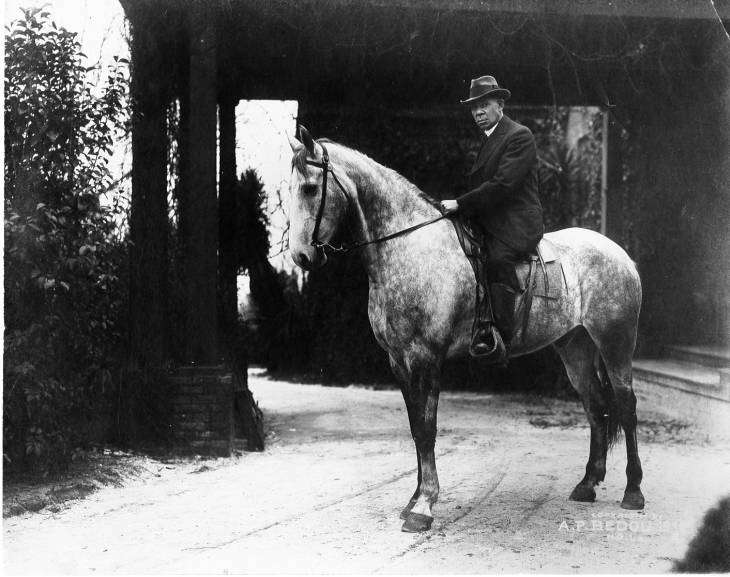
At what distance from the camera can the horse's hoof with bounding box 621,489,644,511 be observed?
5.23 meters

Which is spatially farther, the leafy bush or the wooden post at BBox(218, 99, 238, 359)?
the wooden post at BBox(218, 99, 238, 359)

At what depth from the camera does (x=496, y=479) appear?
6.05m

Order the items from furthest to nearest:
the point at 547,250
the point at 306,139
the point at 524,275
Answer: the point at 547,250, the point at 524,275, the point at 306,139

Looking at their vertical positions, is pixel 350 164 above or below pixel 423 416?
above

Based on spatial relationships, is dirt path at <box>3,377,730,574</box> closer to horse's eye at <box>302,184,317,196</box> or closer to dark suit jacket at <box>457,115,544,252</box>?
dark suit jacket at <box>457,115,544,252</box>

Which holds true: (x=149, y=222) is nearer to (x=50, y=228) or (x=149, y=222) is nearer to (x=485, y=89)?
(x=50, y=228)

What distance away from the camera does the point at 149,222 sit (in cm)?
688

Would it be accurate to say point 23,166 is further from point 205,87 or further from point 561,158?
point 561,158

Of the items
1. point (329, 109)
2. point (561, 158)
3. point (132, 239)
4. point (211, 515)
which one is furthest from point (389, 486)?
point (561, 158)

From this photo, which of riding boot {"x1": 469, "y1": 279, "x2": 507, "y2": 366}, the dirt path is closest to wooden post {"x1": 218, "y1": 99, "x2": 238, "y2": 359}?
the dirt path

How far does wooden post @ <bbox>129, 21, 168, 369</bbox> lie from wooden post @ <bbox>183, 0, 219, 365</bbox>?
0.29m

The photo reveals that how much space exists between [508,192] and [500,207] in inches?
A: 5.5

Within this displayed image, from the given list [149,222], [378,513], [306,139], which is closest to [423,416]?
[378,513]

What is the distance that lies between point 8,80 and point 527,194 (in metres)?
3.80
